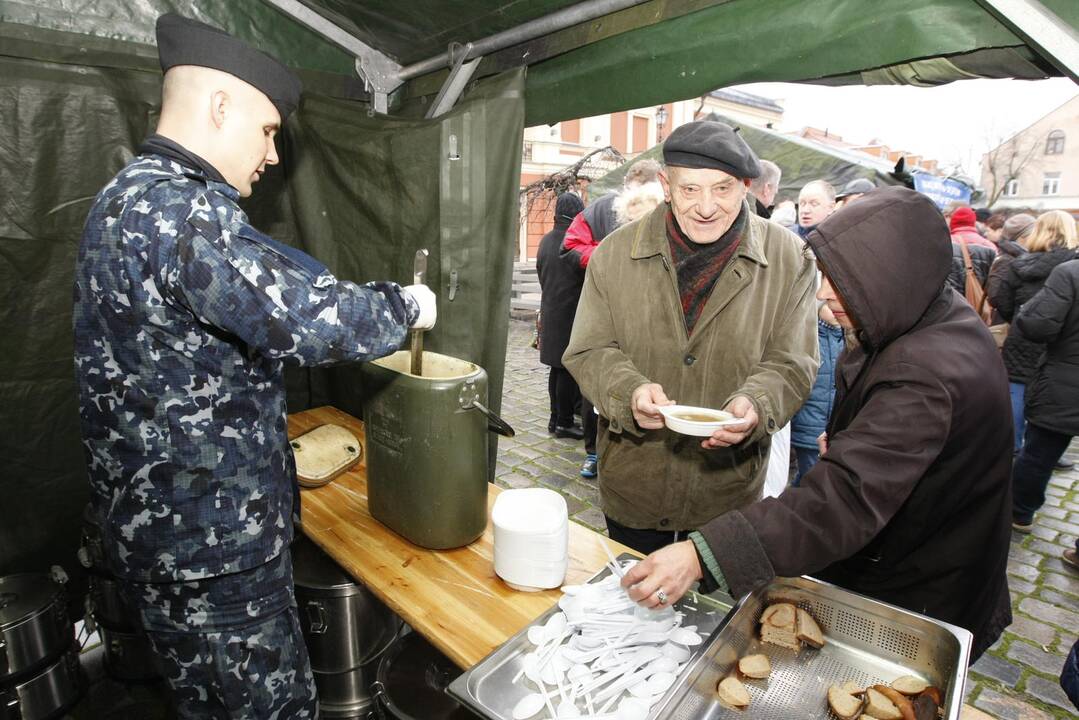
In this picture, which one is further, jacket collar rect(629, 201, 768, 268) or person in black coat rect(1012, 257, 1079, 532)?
person in black coat rect(1012, 257, 1079, 532)

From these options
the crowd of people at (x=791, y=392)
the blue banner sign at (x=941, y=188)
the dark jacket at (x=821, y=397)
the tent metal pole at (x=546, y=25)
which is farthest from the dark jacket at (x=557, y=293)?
the blue banner sign at (x=941, y=188)

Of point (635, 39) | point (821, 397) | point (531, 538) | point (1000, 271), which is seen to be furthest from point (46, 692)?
point (1000, 271)

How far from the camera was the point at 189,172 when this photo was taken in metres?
1.47

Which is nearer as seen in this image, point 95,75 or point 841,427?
point 841,427

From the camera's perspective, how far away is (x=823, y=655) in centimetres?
135

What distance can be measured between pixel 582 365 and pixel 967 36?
4.56 feet

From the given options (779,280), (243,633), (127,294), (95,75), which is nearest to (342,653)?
(243,633)

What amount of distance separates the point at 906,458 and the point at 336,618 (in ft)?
6.51

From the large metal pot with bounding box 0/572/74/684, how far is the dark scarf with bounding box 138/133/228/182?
203 cm

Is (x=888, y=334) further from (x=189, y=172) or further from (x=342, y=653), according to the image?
(x=342, y=653)

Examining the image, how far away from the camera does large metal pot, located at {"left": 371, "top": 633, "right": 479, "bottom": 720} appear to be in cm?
193

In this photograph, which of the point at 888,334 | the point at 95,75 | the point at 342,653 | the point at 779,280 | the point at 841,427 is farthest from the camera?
the point at 95,75

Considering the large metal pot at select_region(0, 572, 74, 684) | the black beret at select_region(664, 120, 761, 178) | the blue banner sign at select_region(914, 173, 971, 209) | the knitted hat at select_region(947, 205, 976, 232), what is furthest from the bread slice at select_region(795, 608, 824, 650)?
the blue banner sign at select_region(914, 173, 971, 209)

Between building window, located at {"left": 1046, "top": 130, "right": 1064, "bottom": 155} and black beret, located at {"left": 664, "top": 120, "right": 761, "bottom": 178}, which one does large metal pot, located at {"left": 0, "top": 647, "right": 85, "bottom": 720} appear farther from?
building window, located at {"left": 1046, "top": 130, "right": 1064, "bottom": 155}
